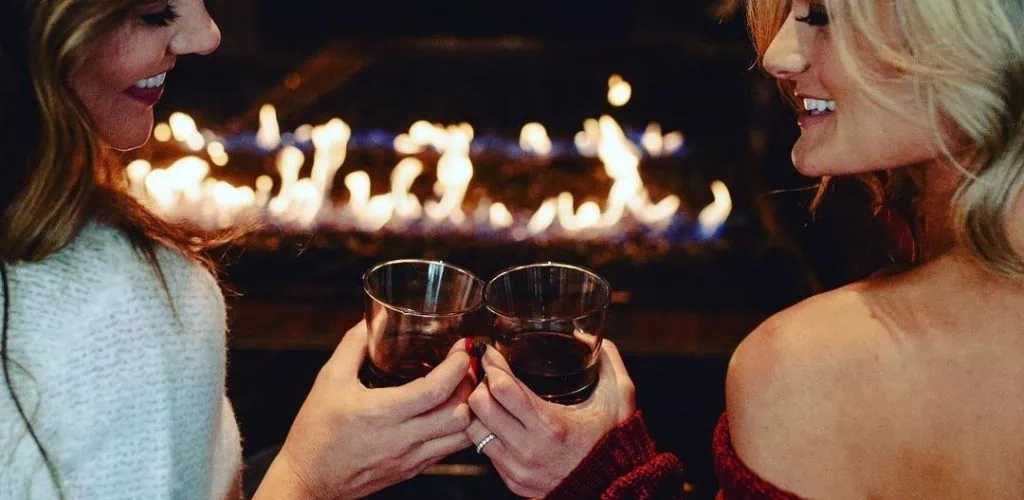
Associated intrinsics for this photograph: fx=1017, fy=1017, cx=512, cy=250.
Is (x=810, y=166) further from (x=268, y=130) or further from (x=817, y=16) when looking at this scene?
(x=268, y=130)

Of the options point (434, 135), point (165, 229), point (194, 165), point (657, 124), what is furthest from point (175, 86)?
point (165, 229)

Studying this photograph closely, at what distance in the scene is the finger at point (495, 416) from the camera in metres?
1.24

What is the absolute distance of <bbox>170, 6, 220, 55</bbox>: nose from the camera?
1135mm

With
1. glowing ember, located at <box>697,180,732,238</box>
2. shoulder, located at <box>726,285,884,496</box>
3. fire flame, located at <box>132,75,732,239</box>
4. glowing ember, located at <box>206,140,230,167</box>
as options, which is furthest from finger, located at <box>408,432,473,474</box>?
glowing ember, located at <box>206,140,230,167</box>

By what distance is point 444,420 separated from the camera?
4.10 feet

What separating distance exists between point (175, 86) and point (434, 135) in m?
0.82

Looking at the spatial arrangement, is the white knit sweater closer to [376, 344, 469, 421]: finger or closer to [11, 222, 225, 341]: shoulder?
[11, 222, 225, 341]: shoulder

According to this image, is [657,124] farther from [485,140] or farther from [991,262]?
[991,262]

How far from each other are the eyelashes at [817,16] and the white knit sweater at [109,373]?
0.75 m

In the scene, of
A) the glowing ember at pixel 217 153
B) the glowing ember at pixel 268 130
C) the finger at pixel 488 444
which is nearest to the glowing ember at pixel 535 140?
the glowing ember at pixel 268 130

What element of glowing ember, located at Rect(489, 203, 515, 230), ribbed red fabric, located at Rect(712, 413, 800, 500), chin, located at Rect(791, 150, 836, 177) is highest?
chin, located at Rect(791, 150, 836, 177)

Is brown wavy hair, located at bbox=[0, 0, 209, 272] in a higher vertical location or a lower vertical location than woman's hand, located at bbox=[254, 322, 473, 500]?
higher

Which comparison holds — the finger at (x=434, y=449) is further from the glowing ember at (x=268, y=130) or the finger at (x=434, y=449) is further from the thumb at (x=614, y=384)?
the glowing ember at (x=268, y=130)

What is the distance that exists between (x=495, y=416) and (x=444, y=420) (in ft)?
0.21
